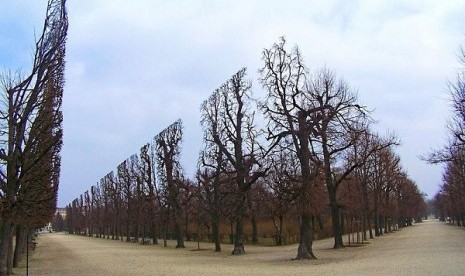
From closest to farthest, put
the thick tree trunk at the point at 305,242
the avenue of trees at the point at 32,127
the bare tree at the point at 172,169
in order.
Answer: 1. the avenue of trees at the point at 32,127
2. the thick tree trunk at the point at 305,242
3. the bare tree at the point at 172,169

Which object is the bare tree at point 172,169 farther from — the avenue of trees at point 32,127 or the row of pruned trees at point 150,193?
the avenue of trees at point 32,127

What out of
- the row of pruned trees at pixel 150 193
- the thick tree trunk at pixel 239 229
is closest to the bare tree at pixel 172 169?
the row of pruned trees at pixel 150 193

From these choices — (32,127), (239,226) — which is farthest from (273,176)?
(32,127)

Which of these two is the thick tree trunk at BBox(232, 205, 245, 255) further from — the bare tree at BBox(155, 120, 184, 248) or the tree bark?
the bare tree at BBox(155, 120, 184, 248)

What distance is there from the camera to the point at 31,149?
22.2 meters

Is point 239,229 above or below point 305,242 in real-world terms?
above

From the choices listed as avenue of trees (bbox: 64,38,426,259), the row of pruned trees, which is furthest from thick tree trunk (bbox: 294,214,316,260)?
the row of pruned trees

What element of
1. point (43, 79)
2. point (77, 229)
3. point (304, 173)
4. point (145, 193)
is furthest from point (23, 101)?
point (77, 229)

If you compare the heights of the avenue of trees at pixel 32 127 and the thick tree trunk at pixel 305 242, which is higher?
the avenue of trees at pixel 32 127

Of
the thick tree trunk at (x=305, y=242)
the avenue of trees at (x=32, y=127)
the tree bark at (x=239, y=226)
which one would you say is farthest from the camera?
the tree bark at (x=239, y=226)

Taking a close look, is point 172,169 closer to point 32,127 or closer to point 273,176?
point 273,176

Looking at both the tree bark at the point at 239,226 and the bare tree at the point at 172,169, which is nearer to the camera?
the tree bark at the point at 239,226

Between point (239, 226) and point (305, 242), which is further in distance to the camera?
point (239, 226)

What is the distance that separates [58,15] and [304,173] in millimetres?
16537
